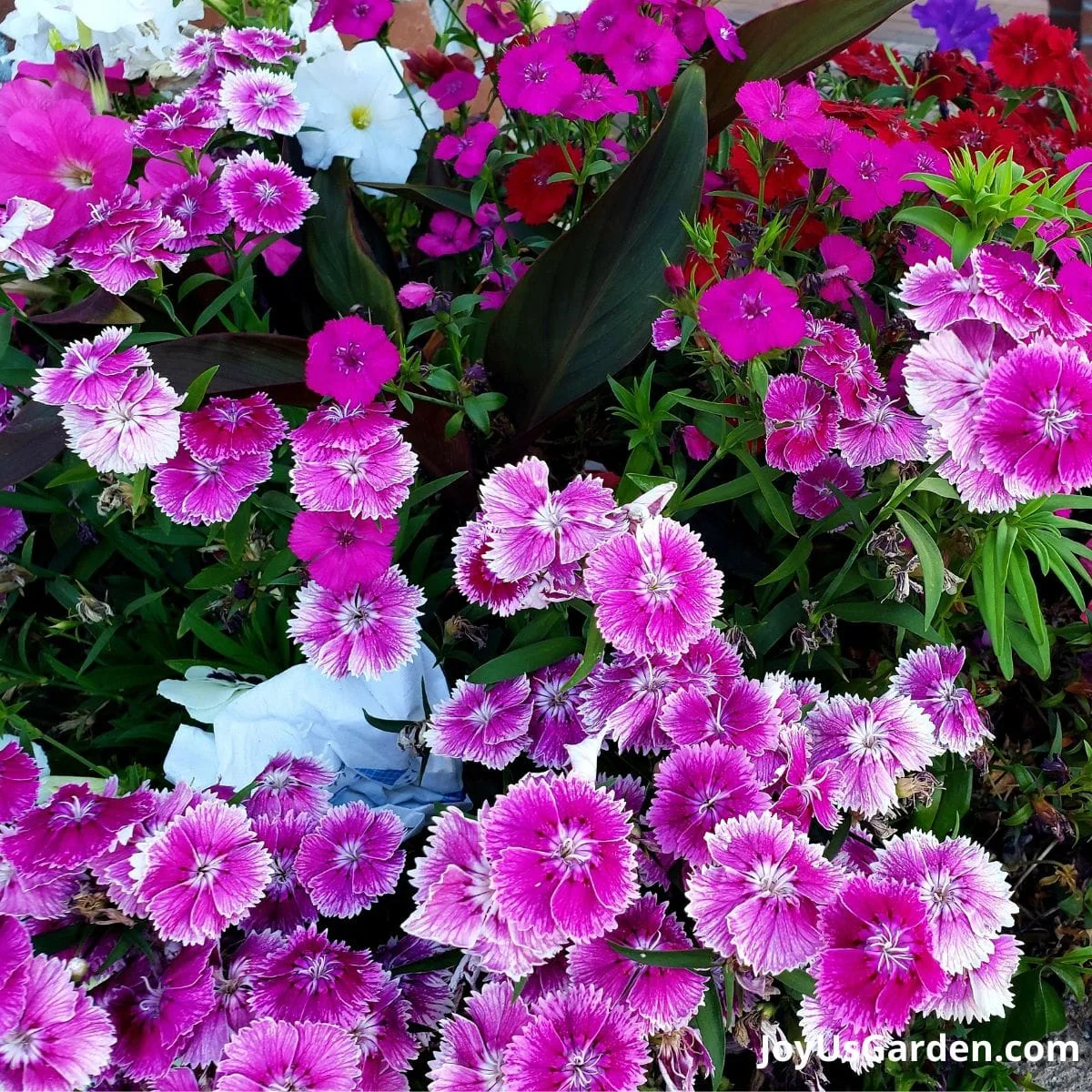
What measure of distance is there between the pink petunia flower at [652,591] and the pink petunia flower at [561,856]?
11 cm

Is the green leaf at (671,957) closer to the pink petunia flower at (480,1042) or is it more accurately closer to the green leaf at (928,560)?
the pink petunia flower at (480,1042)

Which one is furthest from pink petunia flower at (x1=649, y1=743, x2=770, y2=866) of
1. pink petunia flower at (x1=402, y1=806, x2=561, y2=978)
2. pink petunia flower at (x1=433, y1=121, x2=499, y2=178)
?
pink petunia flower at (x1=433, y1=121, x2=499, y2=178)

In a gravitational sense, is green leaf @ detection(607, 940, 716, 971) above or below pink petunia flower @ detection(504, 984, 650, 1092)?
above

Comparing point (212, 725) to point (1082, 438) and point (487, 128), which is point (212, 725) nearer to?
point (487, 128)

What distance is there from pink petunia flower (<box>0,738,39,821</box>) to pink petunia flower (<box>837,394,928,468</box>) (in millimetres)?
724

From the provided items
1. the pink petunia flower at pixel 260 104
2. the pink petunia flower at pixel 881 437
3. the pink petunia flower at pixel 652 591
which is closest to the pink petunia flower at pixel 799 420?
the pink petunia flower at pixel 881 437

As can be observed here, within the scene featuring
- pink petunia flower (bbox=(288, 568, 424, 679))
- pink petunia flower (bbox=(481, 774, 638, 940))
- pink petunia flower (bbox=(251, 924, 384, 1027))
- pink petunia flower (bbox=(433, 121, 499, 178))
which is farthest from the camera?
pink petunia flower (bbox=(433, 121, 499, 178))

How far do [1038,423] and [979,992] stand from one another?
0.42 meters

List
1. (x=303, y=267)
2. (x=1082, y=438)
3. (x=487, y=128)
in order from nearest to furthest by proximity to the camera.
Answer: (x=1082, y=438) → (x=487, y=128) → (x=303, y=267)

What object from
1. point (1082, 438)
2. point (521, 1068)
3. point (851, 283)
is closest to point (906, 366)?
point (1082, 438)

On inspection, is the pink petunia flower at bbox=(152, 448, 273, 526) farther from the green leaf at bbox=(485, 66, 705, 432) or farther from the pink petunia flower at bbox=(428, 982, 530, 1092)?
the pink petunia flower at bbox=(428, 982, 530, 1092)

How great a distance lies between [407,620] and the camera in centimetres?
90

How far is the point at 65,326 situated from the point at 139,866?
55 cm

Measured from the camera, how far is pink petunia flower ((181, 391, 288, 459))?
87 centimetres
